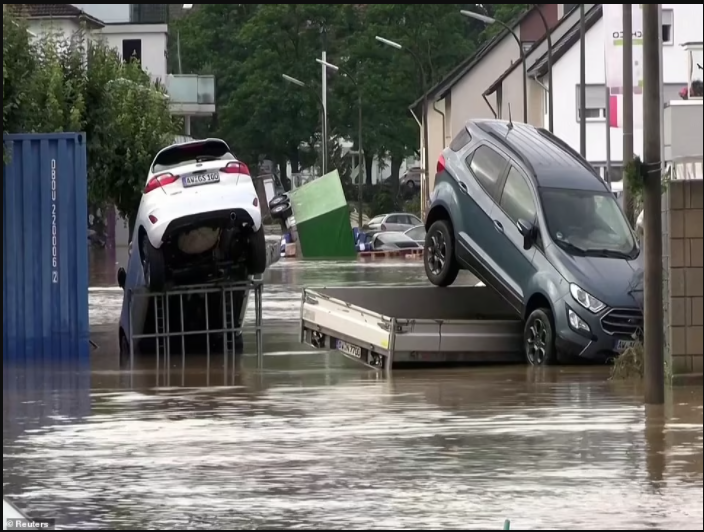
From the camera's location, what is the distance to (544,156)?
55.9 feet

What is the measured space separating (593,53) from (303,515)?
44.6 m

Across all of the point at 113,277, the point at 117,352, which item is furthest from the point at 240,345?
the point at 113,277

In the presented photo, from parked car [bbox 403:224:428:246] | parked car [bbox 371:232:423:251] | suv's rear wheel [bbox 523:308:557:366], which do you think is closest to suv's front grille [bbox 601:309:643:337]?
suv's rear wheel [bbox 523:308:557:366]

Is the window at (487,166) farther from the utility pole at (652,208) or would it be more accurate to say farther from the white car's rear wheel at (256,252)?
the utility pole at (652,208)

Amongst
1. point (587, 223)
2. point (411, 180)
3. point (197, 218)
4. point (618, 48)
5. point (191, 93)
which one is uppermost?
point (191, 93)

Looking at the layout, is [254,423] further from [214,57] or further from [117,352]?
[214,57]

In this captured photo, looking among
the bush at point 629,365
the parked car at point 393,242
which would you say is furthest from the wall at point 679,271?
the parked car at point 393,242

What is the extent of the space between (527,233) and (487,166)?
4.19 feet

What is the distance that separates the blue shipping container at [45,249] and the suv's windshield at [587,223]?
5.48 meters

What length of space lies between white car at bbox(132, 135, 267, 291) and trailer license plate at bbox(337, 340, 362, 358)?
5.40 ft

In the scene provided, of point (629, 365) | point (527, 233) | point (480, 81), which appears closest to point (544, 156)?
point (527, 233)

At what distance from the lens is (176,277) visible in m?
17.9

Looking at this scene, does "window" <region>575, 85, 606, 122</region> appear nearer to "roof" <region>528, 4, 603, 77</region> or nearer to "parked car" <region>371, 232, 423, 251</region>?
"roof" <region>528, 4, 603, 77</region>

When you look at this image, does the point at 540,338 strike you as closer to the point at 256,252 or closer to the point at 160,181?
the point at 256,252
